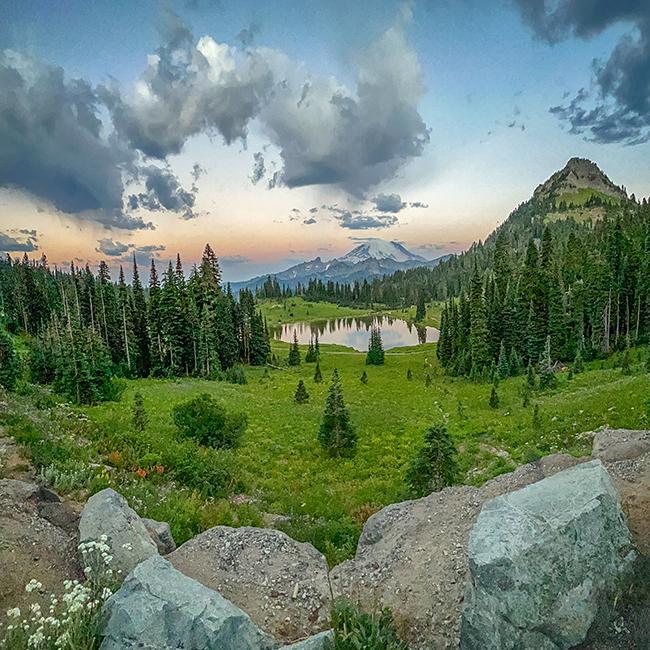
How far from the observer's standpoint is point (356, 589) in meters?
9.20

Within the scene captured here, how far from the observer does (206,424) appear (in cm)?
2462

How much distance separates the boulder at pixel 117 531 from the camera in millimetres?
8711

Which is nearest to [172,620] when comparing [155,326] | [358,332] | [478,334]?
[155,326]

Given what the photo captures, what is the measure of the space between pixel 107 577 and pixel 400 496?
11917 mm

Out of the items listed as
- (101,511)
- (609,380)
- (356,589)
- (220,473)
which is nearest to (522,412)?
(609,380)

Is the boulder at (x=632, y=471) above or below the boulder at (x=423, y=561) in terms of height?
above

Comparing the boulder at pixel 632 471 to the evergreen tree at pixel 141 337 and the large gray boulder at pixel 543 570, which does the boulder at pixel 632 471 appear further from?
the evergreen tree at pixel 141 337

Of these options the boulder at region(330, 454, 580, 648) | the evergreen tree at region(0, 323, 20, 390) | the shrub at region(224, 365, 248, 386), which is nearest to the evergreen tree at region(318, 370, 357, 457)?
the boulder at region(330, 454, 580, 648)

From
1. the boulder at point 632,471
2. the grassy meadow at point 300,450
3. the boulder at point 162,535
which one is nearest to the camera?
the boulder at point 632,471

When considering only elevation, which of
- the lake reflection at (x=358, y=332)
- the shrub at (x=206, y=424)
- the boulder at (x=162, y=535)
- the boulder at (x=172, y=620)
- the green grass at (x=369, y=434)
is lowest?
the lake reflection at (x=358, y=332)

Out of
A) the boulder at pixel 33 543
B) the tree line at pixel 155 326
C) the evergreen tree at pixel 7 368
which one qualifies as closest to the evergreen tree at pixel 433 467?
the boulder at pixel 33 543

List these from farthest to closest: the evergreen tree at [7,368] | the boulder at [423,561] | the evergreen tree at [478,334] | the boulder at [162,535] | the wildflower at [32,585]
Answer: the evergreen tree at [478,334] < the evergreen tree at [7,368] < the boulder at [162,535] < the boulder at [423,561] < the wildflower at [32,585]

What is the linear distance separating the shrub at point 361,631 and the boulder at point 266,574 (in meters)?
1.32

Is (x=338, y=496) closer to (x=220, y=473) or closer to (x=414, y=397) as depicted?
(x=220, y=473)
